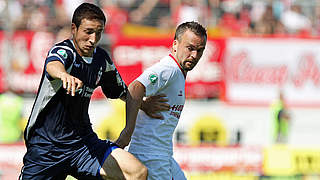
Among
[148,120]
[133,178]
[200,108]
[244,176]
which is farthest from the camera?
[200,108]

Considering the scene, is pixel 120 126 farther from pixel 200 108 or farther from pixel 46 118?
pixel 46 118

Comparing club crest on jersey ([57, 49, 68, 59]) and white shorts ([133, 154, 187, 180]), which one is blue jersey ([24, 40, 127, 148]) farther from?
white shorts ([133, 154, 187, 180])

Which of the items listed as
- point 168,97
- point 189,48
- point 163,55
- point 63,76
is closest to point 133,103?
point 168,97

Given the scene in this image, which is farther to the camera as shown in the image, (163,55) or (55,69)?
(163,55)

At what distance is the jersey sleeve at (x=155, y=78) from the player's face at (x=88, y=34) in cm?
48

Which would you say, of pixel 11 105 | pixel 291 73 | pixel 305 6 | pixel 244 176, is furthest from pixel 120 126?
pixel 305 6

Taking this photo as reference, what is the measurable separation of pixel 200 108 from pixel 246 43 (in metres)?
2.16

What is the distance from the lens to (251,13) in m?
17.1

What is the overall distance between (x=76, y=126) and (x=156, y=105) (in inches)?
26.2

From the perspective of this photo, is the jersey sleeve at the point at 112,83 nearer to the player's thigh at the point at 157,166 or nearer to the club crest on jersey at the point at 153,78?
the club crest on jersey at the point at 153,78

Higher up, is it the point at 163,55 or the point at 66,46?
the point at 66,46

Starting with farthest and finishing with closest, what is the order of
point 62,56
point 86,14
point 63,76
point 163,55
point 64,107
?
point 163,55 → point 64,107 → point 86,14 → point 62,56 → point 63,76

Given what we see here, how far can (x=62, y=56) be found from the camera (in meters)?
4.54

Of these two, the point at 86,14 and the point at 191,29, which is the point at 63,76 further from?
the point at 191,29
